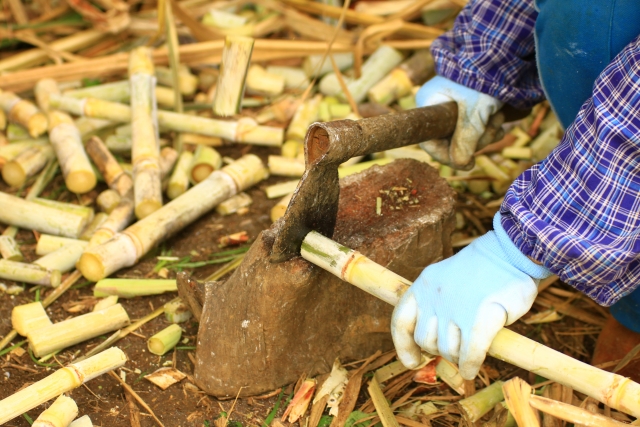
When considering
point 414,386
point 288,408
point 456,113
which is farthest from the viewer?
point 456,113

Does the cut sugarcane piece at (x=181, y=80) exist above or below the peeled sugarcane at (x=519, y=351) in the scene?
below

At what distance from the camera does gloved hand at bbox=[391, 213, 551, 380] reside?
182 cm

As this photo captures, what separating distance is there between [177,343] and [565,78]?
5.39 ft

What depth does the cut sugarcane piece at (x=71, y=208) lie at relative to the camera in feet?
9.96

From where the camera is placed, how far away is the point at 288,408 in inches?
89.4

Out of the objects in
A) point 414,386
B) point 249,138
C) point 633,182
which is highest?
point 633,182

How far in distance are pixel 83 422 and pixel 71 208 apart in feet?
4.11

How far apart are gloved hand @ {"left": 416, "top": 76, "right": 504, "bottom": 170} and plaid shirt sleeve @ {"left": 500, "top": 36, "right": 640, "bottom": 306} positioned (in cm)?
74

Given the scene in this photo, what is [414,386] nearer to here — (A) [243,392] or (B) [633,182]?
(A) [243,392]

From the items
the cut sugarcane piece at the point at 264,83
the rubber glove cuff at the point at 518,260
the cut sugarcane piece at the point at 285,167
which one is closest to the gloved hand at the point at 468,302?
the rubber glove cuff at the point at 518,260

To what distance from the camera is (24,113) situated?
136 inches

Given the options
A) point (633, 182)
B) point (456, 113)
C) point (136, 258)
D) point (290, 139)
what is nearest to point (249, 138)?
point (290, 139)

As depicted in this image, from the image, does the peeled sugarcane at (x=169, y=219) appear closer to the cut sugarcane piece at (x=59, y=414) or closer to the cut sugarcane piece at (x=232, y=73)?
the cut sugarcane piece at (x=232, y=73)

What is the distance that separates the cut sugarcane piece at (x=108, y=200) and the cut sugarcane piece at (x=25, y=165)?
1.32 feet
